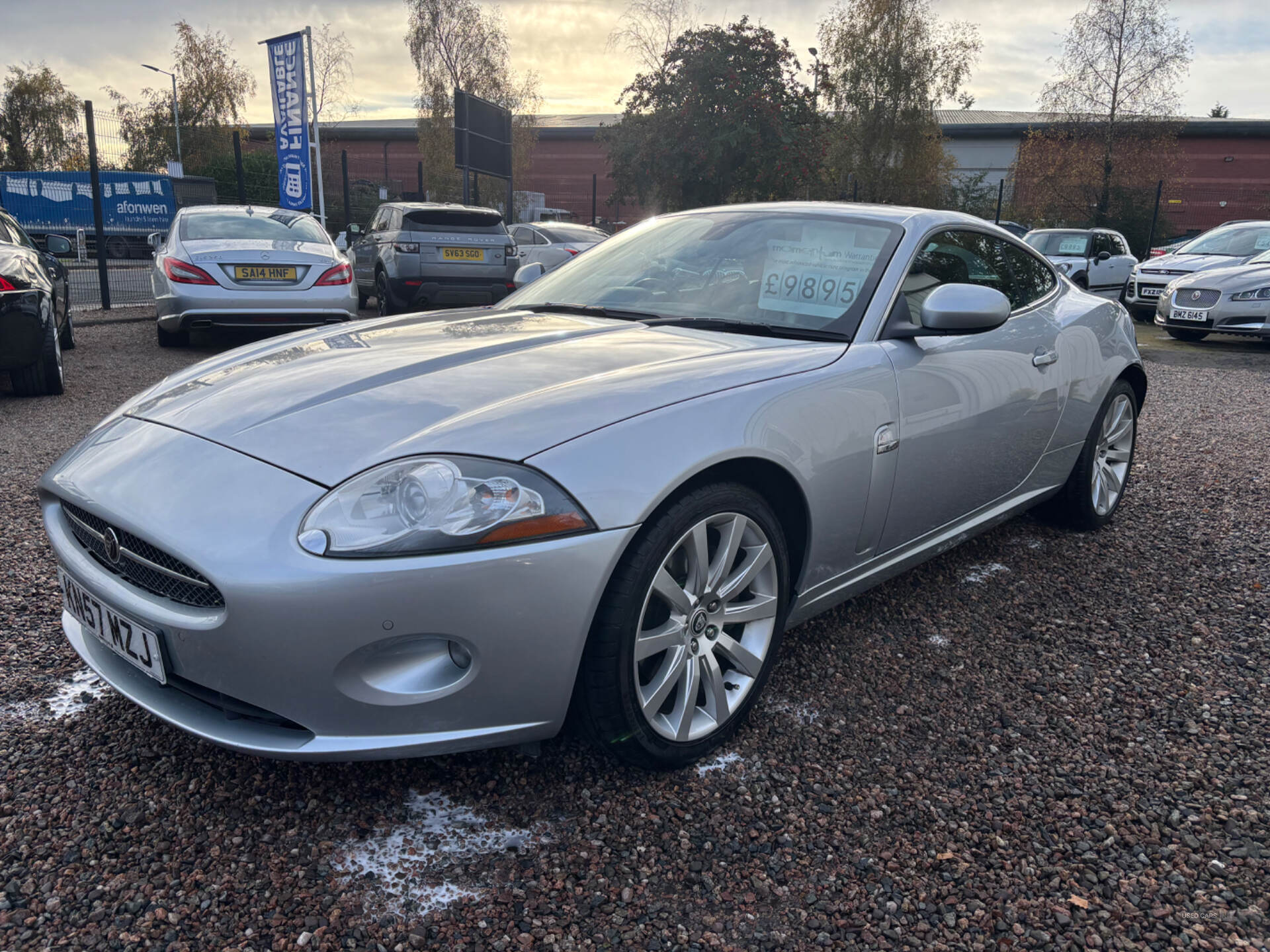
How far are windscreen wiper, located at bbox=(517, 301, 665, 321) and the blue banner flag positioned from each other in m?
15.0

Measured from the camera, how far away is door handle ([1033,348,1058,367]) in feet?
10.6

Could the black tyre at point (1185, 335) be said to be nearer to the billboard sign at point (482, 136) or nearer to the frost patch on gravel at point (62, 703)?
the billboard sign at point (482, 136)

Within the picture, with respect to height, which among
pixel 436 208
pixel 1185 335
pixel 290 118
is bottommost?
pixel 1185 335

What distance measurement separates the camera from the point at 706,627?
2143mm

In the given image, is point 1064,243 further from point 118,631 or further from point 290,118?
point 118,631

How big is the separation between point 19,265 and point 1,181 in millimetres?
22882

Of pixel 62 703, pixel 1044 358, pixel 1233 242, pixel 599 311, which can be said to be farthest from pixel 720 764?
pixel 1233 242

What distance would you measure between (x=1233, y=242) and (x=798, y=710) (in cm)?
1366

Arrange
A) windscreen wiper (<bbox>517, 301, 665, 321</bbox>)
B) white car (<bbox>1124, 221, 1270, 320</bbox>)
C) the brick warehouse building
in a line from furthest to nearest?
the brick warehouse building < white car (<bbox>1124, 221, 1270, 320</bbox>) < windscreen wiper (<bbox>517, 301, 665, 321</bbox>)

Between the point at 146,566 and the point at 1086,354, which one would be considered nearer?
the point at 146,566

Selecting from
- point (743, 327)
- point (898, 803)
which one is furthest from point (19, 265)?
point (898, 803)

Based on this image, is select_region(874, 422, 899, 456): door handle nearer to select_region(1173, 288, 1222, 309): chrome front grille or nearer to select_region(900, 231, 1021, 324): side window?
select_region(900, 231, 1021, 324): side window

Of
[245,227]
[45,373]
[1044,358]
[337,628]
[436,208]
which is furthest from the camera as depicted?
[436,208]

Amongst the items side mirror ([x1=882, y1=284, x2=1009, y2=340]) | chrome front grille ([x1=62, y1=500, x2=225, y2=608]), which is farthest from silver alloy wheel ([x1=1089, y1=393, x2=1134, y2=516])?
chrome front grille ([x1=62, y1=500, x2=225, y2=608])
